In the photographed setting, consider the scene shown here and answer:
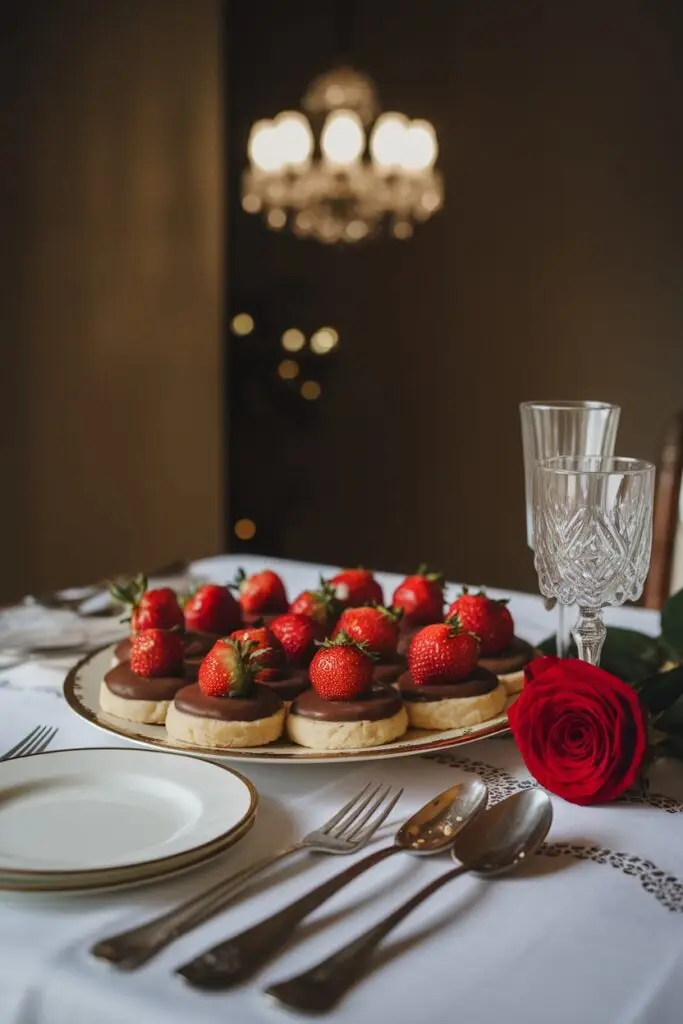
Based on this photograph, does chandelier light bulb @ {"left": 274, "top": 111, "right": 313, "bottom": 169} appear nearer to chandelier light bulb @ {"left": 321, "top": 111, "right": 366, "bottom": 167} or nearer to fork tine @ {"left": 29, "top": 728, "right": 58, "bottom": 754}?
chandelier light bulb @ {"left": 321, "top": 111, "right": 366, "bottom": 167}

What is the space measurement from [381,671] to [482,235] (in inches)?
149

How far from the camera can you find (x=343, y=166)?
3.93m

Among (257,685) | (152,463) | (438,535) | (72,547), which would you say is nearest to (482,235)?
(438,535)

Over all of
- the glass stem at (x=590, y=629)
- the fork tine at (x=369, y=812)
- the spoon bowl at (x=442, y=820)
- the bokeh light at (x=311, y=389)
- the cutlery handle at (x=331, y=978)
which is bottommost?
the bokeh light at (x=311, y=389)

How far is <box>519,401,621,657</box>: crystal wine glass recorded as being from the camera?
1064 mm

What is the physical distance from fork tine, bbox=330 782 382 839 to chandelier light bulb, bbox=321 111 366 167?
3355 mm

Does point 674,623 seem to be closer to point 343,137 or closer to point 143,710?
point 143,710

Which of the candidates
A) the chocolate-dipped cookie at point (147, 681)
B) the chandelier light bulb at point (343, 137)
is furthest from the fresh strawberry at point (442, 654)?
the chandelier light bulb at point (343, 137)

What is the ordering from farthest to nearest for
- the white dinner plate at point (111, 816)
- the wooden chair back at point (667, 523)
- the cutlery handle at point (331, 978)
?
1. the wooden chair back at point (667, 523)
2. the white dinner plate at point (111, 816)
3. the cutlery handle at point (331, 978)

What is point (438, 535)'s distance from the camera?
4.89m

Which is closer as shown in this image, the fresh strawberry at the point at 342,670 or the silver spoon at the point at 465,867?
the silver spoon at the point at 465,867

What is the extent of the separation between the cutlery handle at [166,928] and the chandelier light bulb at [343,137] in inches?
138

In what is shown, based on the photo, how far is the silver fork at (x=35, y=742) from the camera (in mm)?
937

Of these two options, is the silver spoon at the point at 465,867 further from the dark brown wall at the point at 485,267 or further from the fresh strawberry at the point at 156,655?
the dark brown wall at the point at 485,267
